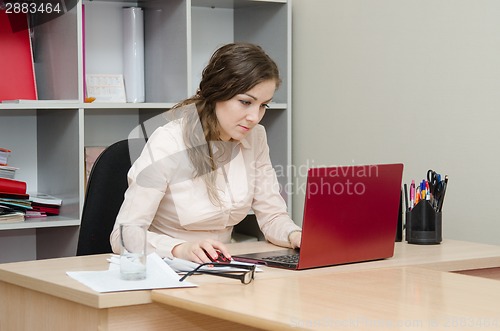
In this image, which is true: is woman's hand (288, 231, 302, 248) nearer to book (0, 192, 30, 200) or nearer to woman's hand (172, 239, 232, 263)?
woman's hand (172, 239, 232, 263)

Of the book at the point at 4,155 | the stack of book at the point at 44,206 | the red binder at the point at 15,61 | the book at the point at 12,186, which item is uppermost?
the red binder at the point at 15,61

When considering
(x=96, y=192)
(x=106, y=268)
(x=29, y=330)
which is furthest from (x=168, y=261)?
(x=96, y=192)

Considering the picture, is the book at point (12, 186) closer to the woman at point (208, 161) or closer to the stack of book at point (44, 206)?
the stack of book at point (44, 206)

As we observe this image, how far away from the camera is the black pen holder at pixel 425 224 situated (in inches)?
83.3

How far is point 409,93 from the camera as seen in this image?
2.68 meters

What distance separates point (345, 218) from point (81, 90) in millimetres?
1341

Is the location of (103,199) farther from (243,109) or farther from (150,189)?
(243,109)

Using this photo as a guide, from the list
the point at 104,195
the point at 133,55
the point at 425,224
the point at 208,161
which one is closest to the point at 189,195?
the point at 208,161

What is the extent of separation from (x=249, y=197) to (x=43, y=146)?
1115 mm

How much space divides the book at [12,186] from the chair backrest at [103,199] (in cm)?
67

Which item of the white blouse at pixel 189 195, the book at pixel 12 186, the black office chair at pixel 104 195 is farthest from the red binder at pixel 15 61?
the white blouse at pixel 189 195

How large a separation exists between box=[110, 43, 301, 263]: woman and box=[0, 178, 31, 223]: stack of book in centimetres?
75

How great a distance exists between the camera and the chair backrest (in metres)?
2.11

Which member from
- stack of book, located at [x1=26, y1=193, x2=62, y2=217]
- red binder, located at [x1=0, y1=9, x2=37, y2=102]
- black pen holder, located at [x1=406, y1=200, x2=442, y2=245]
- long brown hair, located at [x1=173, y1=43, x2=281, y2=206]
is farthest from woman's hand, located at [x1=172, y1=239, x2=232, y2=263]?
red binder, located at [x1=0, y1=9, x2=37, y2=102]
